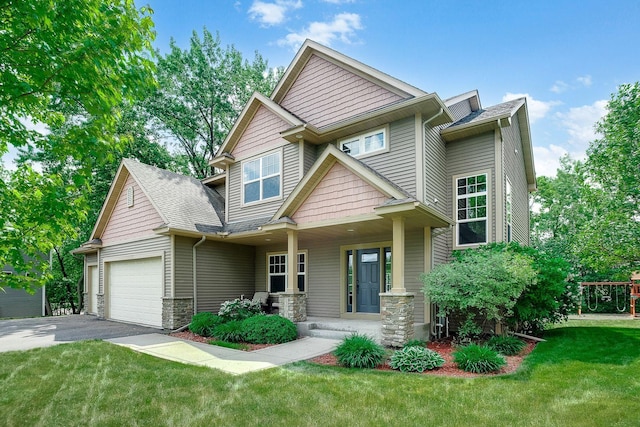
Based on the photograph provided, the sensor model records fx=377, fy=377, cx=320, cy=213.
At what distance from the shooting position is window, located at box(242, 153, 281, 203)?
43.2 feet

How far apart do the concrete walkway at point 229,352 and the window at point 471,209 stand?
16.3ft

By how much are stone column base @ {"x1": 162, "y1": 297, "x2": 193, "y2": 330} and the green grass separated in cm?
429

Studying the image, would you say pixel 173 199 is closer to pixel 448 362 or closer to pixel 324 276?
pixel 324 276

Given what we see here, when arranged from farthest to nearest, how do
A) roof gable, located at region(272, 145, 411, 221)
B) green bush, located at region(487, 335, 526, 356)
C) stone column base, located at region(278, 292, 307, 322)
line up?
stone column base, located at region(278, 292, 307, 322), roof gable, located at region(272, 145, 411, 221), green bush, located at region(487, 335, 526, 356)

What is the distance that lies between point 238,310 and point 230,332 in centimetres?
155

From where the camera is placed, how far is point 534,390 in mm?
5520

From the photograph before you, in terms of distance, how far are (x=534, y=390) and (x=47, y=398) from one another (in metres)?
7.12

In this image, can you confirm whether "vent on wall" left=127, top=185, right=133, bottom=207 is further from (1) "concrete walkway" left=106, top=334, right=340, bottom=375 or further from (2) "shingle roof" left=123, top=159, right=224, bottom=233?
(1) "concrete walkway" left=106, top=334, right=340, bottom=375

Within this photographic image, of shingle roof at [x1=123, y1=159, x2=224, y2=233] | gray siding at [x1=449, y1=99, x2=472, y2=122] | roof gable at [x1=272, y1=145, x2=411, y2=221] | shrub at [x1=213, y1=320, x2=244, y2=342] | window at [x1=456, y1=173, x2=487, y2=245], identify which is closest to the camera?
roof gable at [x1=272, y1=145, x2=411, y2=221]

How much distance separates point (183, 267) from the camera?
1252 centimetres

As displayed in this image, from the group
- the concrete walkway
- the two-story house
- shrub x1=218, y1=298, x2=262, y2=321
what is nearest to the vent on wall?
the two-story house

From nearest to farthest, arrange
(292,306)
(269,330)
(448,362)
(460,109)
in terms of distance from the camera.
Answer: (448,362) < (269,330) < (292,306) < (460,109)

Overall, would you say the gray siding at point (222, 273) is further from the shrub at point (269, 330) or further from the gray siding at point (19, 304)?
the gray siding at point (19, 304)

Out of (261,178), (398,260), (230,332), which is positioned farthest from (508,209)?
(230,332)
